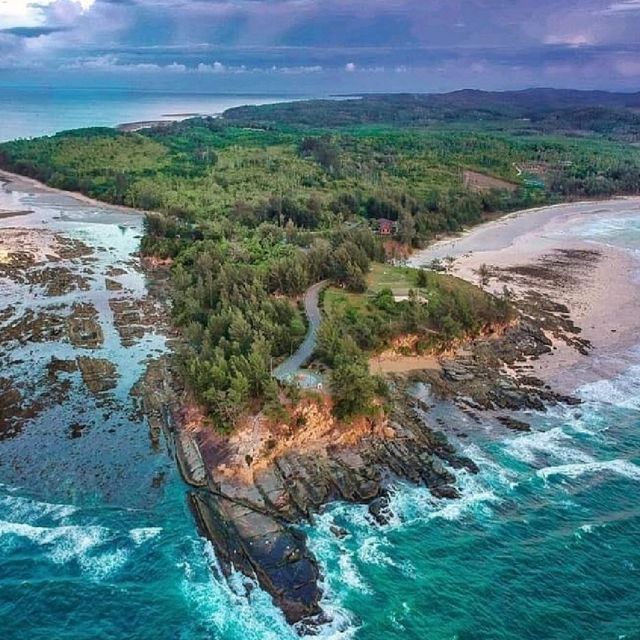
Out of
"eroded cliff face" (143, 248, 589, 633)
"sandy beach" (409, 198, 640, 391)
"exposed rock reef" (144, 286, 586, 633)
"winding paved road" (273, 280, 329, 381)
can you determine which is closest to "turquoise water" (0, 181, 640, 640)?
"eroded cliff face" (143, 248, 589, 633)

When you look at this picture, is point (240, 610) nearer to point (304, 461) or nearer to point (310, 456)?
point (304, 461)

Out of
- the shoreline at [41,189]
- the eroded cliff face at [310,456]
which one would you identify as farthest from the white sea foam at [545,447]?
the shoreline at [41,189]

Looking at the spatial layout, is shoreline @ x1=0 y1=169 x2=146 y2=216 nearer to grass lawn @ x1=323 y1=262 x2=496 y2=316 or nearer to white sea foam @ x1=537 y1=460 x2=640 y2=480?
grass lawn @ x1=323 y1=262 x2=496 y2=316

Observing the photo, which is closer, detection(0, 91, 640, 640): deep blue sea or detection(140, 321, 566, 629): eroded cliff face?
detection(0, 91, 640, 640): deep blue sea

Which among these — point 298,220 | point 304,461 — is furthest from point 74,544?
point 298,220

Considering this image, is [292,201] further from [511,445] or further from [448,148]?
[448,148]

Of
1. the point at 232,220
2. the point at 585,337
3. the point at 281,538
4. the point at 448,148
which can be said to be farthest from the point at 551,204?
the point at 281,538
